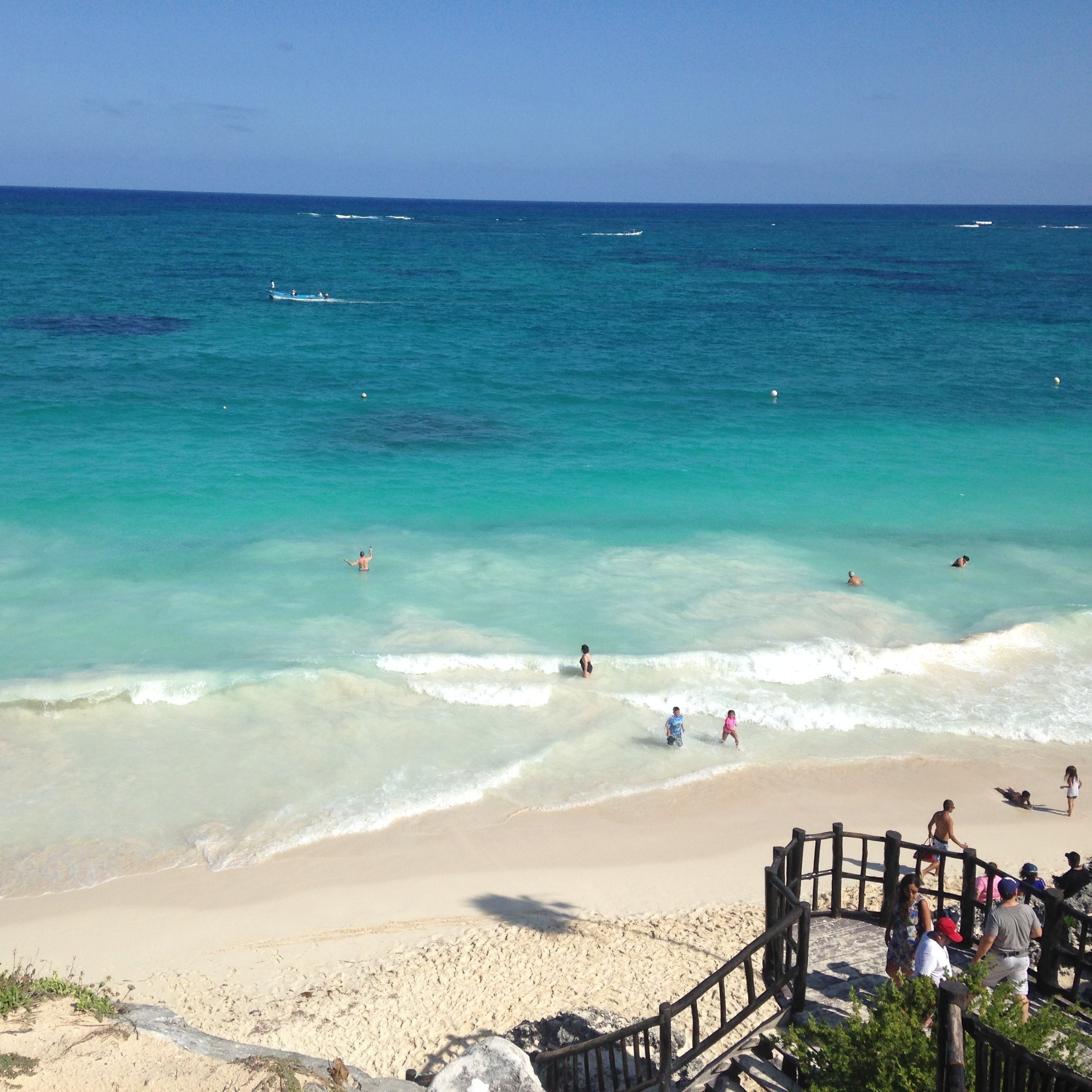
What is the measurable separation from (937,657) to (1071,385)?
30.8 m

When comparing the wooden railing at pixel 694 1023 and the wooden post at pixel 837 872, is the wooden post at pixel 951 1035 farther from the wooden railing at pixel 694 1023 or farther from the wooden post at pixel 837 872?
the wooden post at pixel 837 872

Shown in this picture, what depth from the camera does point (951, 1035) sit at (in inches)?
221

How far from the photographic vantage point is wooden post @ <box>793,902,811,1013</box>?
782 cm

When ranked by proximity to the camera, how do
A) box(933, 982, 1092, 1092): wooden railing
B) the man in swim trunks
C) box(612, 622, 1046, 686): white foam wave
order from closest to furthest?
box(933, 982, 1092, 1092): wooden railing < the man in swim trunks < box(612, 622, 1046, 686): white foam wave

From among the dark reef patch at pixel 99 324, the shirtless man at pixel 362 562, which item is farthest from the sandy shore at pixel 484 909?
the dark reef patch at pixel 99 324

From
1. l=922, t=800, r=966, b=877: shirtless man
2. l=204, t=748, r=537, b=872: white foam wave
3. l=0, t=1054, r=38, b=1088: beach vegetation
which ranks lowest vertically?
l=204, t=748, r=537, b=872: white foam wave

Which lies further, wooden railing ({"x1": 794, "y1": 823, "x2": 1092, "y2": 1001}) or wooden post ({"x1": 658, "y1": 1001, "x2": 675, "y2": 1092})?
wooden railing ({"x1": 794, "y1": 823, "x2": 1092, "y2": 1001})

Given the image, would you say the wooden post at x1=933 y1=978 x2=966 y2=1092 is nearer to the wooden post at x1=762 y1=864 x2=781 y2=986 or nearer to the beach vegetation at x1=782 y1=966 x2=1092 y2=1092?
the beach vegetation at x1=782 y1=966 x2=1092 y2=1092

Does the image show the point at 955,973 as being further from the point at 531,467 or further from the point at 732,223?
the point at 732,223

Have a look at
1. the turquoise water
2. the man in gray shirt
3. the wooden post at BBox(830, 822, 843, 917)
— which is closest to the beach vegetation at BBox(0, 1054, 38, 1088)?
the turquoise water

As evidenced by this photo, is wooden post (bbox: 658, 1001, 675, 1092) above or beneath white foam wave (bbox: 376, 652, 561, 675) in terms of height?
above

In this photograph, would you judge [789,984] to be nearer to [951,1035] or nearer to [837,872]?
[837,872]

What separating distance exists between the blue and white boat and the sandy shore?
54.4 meters

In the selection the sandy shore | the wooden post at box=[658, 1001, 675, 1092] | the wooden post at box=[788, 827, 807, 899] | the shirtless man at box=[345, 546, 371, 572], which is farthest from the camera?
the shirtless man at box=[345, 546, 371, 572]
